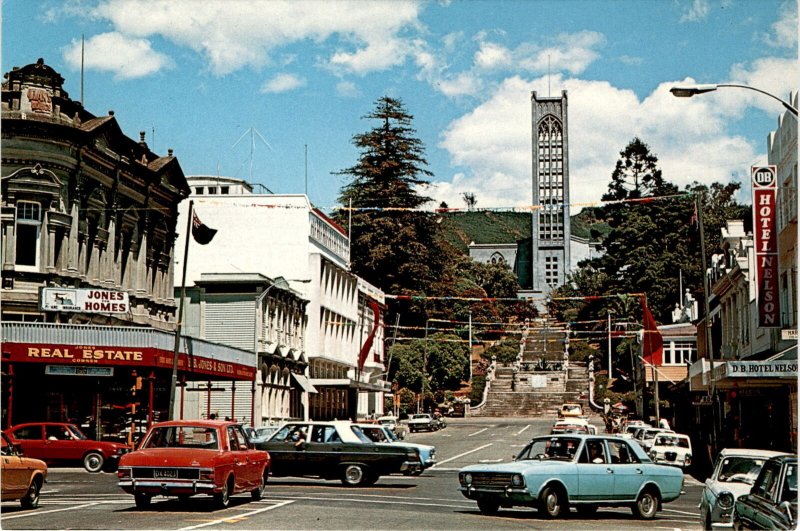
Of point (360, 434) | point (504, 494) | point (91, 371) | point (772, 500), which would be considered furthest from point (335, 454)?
point (772, 500)

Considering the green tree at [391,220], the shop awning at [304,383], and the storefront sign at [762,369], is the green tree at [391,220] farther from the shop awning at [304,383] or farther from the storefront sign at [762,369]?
the storefront sign at [762,369]

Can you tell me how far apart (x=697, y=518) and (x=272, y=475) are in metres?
12.2

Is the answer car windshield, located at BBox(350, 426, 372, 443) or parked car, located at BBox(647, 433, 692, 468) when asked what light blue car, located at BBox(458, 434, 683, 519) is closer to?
car windshield, located at BBox(350, 426, 372, 443)

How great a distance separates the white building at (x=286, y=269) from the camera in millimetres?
65156

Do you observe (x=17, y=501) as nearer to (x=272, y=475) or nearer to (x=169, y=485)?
(x=169, y=485)

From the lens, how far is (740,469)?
1839cm

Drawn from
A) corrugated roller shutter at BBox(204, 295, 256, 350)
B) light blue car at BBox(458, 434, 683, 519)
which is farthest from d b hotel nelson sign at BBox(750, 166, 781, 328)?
corrugated roller shutter at BBox(204, 295, 256, 350)

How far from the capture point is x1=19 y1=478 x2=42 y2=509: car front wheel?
2152cm

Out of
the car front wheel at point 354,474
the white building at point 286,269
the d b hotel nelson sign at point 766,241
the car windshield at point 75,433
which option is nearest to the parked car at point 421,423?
the white building at point 286,269

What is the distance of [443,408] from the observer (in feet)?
338

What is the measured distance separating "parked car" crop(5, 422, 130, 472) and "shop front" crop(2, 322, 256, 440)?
175 cm

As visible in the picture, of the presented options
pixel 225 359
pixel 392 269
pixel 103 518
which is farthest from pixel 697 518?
pixel 392 269

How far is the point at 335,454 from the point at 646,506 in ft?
30.6

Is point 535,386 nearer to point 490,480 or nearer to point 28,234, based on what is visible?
point 28,234
